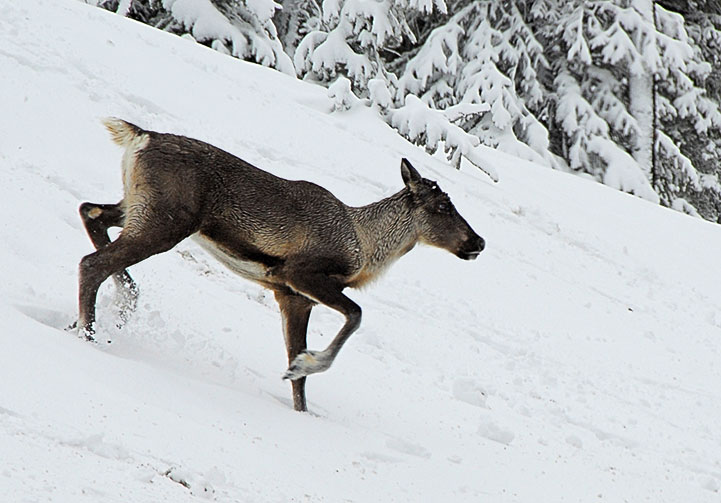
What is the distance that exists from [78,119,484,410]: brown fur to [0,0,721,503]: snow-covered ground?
512 millimetres

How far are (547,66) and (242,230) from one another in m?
20.7

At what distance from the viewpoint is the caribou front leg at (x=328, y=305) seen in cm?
623

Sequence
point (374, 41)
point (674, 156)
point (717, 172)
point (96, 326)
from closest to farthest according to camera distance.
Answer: point (96, 326) < point (374, 41) < point (674, 156) < point (717, 172)

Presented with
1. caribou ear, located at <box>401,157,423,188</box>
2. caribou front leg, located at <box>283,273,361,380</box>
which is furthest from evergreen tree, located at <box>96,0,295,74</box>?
caribou front leg, located at <box>283,273,361,380</box>

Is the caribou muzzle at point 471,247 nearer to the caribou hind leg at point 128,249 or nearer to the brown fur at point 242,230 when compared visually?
the brown fur at point 242,230

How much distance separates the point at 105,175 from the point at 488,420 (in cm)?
533

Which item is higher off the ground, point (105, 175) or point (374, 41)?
Result: point (105, 175)

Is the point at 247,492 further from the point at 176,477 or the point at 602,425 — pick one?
the point at 602,425

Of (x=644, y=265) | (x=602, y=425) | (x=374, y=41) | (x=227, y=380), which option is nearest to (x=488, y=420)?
(x=602, y=425)

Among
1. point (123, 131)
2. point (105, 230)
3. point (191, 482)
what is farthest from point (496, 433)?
point (123, 131)

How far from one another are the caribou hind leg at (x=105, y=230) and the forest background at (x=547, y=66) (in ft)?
48.5

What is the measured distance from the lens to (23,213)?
8375 mm

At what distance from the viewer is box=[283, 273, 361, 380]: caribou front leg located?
623 centimetres

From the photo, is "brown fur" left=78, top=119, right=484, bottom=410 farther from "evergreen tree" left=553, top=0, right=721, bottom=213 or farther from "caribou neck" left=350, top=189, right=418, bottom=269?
"evergreen tree" left=553, top=0, right=721, bottom=213
